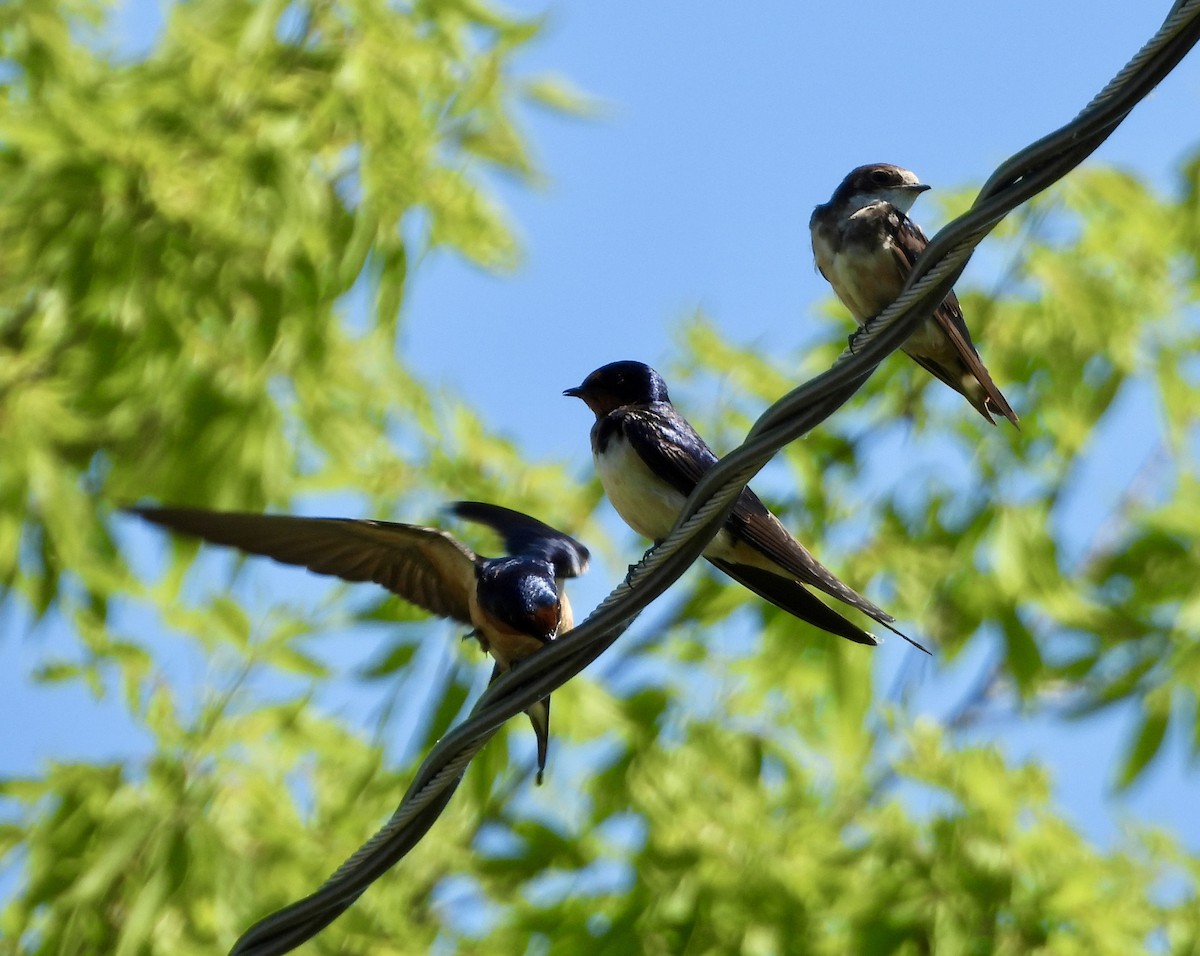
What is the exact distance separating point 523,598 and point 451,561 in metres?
0.50

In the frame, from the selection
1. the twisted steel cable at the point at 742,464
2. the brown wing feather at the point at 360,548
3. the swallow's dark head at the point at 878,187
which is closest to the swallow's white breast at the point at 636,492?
the brown wing feather at the point at 360,548

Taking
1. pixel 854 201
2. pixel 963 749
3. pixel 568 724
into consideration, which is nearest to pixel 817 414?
pixel 854 201

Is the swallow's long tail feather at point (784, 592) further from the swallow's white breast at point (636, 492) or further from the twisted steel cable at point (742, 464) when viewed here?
the twisted steel cable at point (742, 464)

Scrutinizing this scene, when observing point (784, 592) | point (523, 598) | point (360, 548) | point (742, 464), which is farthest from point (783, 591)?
point (742, 464)

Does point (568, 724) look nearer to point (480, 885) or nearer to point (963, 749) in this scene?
point (480, 885)

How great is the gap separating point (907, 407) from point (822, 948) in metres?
1.78

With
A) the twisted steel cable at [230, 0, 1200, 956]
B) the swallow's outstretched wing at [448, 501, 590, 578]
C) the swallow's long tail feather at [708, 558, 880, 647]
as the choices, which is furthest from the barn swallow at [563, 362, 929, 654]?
the twisted steel cable at [230, 0, 1200, 956]

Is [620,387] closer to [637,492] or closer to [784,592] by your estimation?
[637,492]

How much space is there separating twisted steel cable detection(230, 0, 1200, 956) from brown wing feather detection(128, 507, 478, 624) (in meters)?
1.32

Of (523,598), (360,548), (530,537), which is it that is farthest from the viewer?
(530,537)

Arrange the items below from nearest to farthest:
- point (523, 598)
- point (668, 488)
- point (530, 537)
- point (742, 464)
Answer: point (742, 464), point (523, 598), point (668, 488), point (530, 537)

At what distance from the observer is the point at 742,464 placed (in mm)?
2156

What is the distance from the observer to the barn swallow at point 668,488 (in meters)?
3.34

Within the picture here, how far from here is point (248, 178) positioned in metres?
4.78
